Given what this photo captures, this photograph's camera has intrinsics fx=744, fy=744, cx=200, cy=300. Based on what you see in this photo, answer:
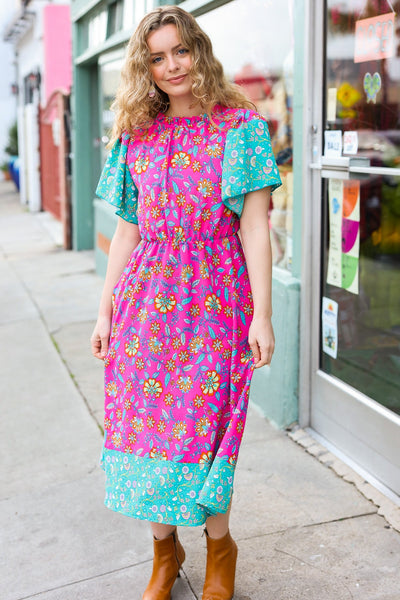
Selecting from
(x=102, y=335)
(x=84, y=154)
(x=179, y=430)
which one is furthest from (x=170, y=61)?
(x=84, y=154)

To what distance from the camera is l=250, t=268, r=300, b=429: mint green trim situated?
371cm

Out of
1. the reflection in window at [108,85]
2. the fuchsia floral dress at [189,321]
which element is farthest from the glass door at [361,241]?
the reflection in window at [108,85]

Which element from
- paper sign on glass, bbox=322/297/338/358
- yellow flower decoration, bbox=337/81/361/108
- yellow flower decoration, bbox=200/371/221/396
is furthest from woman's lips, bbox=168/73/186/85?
paper sign on glass, bbox=322/297/338/358

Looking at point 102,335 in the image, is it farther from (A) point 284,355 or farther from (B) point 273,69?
(B) point 273,69

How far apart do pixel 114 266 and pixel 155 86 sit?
0.59m

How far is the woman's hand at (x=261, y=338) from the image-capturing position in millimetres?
2250

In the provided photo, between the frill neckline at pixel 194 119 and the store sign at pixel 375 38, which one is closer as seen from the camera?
the frill neckline at pixel 194 119

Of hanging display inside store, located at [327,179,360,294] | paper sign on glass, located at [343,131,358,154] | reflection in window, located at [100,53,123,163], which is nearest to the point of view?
paper sign on glass, located at [343,131,358,154]

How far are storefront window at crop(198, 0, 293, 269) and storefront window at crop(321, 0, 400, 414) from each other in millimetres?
423

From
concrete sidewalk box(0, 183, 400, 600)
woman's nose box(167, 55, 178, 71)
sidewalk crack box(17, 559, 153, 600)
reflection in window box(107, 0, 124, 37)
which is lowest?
sidewalk crack box(17, 559, 153, 600)

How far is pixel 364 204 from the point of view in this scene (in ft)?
11.2

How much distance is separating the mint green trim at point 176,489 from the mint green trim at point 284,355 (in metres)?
1.52

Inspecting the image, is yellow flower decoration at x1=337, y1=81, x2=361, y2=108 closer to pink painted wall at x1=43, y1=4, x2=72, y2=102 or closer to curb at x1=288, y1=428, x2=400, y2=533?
curb at x1=288, y1=428, x2=400, y2=533

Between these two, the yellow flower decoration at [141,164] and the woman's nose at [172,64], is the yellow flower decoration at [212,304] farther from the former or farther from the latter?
the woman's nose at [172,64]
